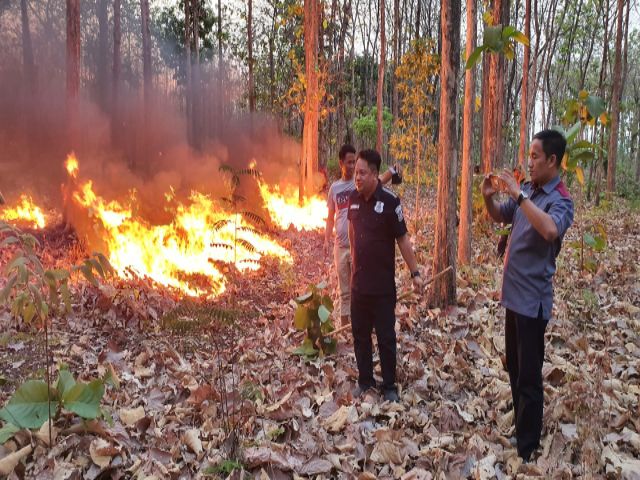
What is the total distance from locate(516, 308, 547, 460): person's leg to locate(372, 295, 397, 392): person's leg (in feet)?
3.61

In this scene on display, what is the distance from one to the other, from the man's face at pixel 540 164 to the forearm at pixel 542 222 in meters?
0.30


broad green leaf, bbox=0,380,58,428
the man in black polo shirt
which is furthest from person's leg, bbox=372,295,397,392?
broad green leaf, bbox=0,380,58,428

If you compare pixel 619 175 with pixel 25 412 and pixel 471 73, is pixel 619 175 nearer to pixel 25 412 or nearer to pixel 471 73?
pixel 471 73

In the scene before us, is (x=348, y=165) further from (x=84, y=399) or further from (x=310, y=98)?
(x=310, y=98)

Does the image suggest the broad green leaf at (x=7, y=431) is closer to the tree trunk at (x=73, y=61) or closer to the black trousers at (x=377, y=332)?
the black trousers at (x=377, y=332)

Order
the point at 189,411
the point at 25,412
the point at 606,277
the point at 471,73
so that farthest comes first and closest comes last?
1. the point at 606,277
2. the point at 471,73
3. the point at 189,411
4. the point at 25,412

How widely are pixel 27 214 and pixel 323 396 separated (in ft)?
31.7

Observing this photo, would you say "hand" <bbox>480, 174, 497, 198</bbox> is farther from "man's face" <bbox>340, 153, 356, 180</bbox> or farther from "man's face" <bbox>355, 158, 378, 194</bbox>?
"man's face" <bbox>340, 153, 356, 180</bbox>

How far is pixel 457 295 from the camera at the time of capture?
6.59m

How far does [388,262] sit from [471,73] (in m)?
4.34

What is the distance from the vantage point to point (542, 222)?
2791mm

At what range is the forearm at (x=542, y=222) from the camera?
2783 millimetres

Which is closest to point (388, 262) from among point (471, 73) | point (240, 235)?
point (471, 73)

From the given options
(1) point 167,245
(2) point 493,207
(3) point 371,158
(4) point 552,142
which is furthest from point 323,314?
(1) point 167,245
